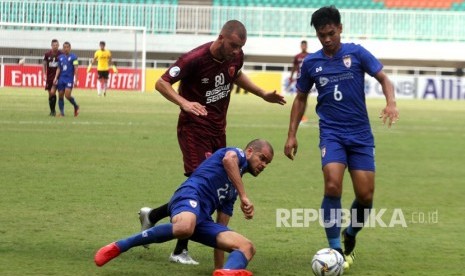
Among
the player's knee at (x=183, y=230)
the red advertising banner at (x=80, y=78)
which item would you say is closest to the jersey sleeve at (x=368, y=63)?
the player's knee at (x=183, y=230)

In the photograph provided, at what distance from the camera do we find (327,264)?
26.6 ft

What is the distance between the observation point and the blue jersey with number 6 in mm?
9078

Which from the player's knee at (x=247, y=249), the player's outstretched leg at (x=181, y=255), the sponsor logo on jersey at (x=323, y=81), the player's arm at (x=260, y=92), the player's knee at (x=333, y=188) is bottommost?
the player's outstretched leg at (x=181, y=255)

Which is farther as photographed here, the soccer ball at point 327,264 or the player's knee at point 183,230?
the soccer ball at point 327,264

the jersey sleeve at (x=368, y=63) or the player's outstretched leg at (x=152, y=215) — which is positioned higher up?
the jersey sleeve at (x=368, y=63)

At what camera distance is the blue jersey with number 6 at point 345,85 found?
9.08 m

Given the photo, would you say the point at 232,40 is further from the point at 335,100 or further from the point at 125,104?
the point at 125,104

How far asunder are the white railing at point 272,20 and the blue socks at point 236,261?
4557 centimetres

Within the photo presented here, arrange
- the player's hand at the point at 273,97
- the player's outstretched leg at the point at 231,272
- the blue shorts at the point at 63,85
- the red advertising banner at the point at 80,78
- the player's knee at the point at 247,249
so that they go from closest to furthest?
the player's outstretched leg at the point at 231,272 < the player's knee at the point at 247,249 < the player's hand at the point at 273,97 < the blue shorts at the point at 63,85 < the red advertising banner at the point at 80,78

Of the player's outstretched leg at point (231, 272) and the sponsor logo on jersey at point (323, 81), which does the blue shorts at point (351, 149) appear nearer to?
the sponsor logo on jersey at point (323, 81)

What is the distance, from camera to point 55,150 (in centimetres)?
1909

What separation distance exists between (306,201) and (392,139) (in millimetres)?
11578

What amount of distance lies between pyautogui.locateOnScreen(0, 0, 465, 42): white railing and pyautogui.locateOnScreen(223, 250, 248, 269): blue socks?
1794 inches

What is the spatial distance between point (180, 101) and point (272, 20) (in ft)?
158
